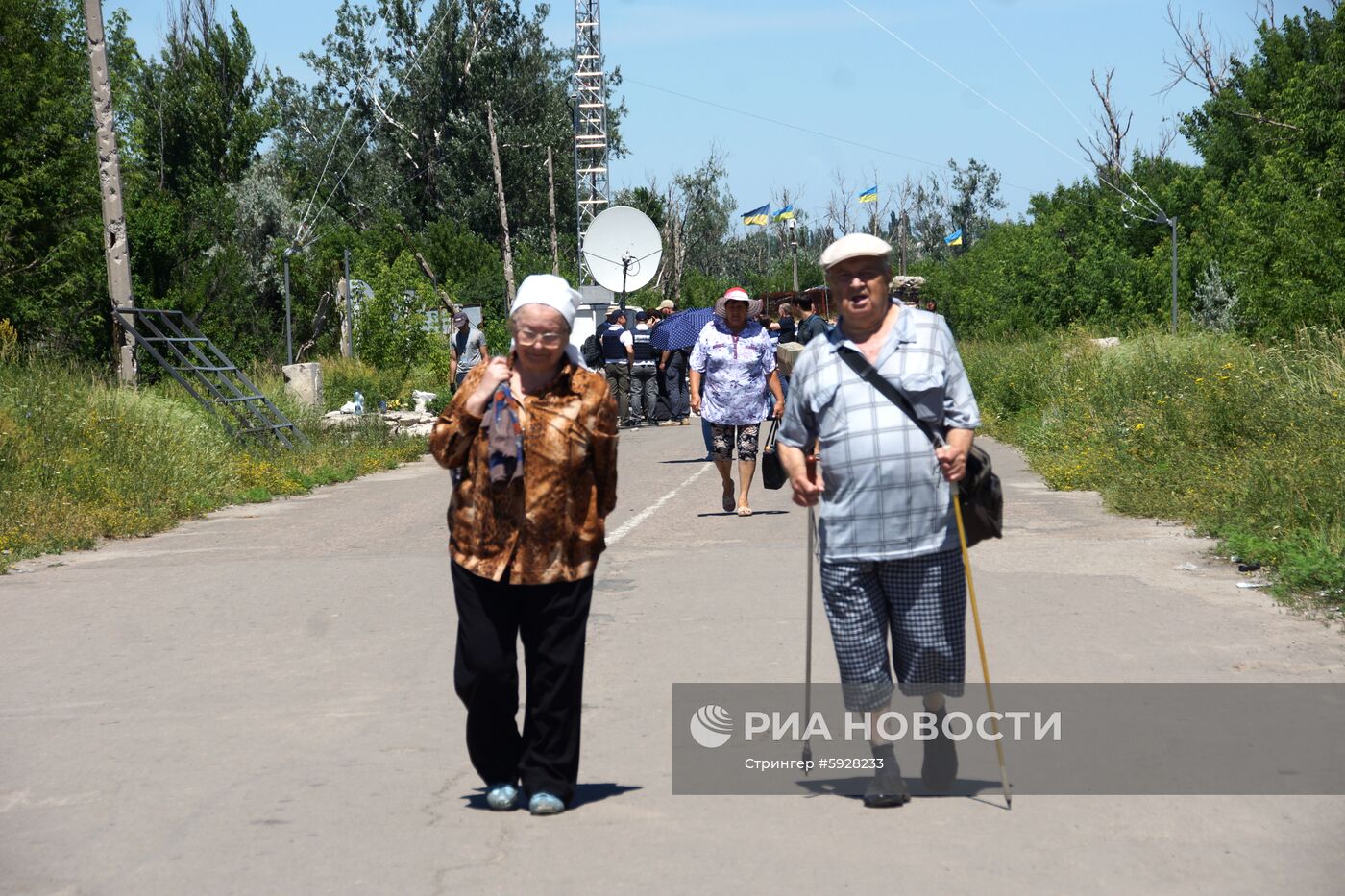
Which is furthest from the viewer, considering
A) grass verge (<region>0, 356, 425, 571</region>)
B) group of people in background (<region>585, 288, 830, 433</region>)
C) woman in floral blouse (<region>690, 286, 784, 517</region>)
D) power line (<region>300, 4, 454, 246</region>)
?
power line (<region>300, 4, 454, 246</region>)

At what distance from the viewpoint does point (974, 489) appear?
217 inches

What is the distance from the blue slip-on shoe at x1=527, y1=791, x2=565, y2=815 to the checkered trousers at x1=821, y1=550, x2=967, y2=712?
3.44 ft

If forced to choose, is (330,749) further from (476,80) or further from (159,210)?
(476,80)

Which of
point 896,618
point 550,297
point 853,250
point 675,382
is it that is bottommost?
point 896,618

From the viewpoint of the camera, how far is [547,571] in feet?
17.5

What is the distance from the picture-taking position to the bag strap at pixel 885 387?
5.32m

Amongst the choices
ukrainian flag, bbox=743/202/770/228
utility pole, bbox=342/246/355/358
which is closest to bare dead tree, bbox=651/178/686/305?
ukrainian flag, bbox=743/202/770/228

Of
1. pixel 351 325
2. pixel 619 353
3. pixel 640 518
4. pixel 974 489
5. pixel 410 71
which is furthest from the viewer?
pixel 410 71

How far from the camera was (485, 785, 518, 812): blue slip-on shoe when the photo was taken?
18.0 ft

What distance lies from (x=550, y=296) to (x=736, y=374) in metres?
8.82

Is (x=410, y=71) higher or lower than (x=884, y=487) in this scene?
higher

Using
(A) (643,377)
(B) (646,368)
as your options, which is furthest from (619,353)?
(A) (643,377)

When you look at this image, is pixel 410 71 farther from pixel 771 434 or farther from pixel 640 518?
pixel 771 434

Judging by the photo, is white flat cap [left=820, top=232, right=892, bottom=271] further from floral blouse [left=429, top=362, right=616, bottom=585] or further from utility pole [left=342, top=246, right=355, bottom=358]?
utility pole [left=342, top=246, right=355, bottom=358]
